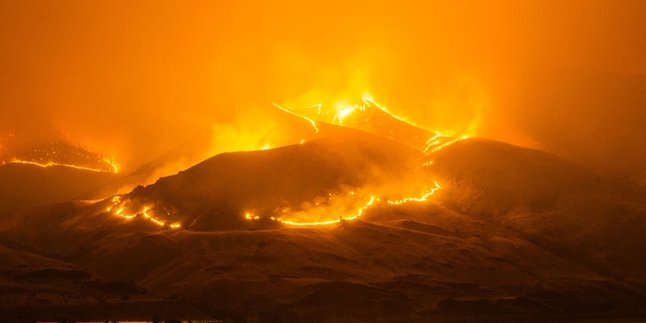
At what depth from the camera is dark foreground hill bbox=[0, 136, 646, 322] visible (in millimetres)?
59844

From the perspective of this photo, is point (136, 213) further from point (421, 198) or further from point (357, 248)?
point (421, 198)

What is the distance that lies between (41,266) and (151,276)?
1384 centimetres

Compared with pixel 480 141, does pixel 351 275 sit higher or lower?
lower

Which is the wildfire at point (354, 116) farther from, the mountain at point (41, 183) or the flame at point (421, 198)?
the mountain at point (41, 183)

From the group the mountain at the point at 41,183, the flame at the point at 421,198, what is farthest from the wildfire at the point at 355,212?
the mountain at the point at 41,183

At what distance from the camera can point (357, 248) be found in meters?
80.2

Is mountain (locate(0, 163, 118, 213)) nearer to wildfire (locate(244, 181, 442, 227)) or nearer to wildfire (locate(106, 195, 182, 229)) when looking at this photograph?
wildfire (locate(106, 195, 182, 229))

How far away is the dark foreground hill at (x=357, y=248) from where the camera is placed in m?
59.8

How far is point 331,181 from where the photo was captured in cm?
10462

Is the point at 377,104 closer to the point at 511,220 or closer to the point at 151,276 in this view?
the point at 511,220

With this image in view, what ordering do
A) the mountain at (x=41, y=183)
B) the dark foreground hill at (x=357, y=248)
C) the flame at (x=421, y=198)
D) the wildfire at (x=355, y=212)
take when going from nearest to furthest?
the dark foreground hill at (x=357, y=248)
the wildfire at (x=355, y=212)
the flame at (x=421, y=198)
the mountain at (x=41, y=183)

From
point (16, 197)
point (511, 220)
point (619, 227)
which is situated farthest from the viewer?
point (16, 197)

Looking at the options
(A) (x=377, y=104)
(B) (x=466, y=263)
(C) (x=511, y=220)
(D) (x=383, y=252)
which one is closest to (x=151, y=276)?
(D) (x=383, y=252)

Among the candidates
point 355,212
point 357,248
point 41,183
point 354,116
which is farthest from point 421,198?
point 41,183
